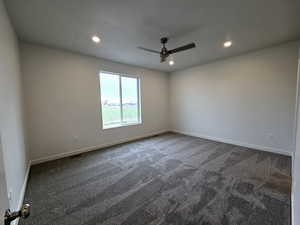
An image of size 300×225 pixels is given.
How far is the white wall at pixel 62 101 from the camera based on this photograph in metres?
2.90

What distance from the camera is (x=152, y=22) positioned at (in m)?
2.19

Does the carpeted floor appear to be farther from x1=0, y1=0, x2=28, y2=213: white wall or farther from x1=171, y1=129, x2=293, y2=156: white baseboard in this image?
x1=0, y1=0, x2=28, y2=213: white wall

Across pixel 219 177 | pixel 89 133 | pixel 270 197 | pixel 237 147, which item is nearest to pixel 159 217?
pixel 219 177

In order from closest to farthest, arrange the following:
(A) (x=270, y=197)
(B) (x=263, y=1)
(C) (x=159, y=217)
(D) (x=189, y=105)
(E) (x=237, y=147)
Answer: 1. (C) (x=159, y=217)
2. (B) (x=263, y=1)
3. (A) (x=270, y=197)
4. (E) (x=237, y=147)
5. (D) (x=189, y=105)

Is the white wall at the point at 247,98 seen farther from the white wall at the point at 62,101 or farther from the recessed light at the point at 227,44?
the white wall at the point at 62,101

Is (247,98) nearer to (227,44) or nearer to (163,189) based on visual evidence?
(227,44)

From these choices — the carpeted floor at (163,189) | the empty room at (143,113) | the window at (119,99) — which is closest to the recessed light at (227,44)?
the empty room at (143,113)

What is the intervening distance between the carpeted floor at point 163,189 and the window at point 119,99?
4.37 feet

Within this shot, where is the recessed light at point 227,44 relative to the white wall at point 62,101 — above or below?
above

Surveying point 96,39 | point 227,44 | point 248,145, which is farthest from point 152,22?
point 248,145

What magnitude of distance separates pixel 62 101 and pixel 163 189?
9.63 feet

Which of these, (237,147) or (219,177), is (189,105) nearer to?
(237,147)

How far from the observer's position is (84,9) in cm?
188

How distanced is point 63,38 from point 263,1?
326 cm
